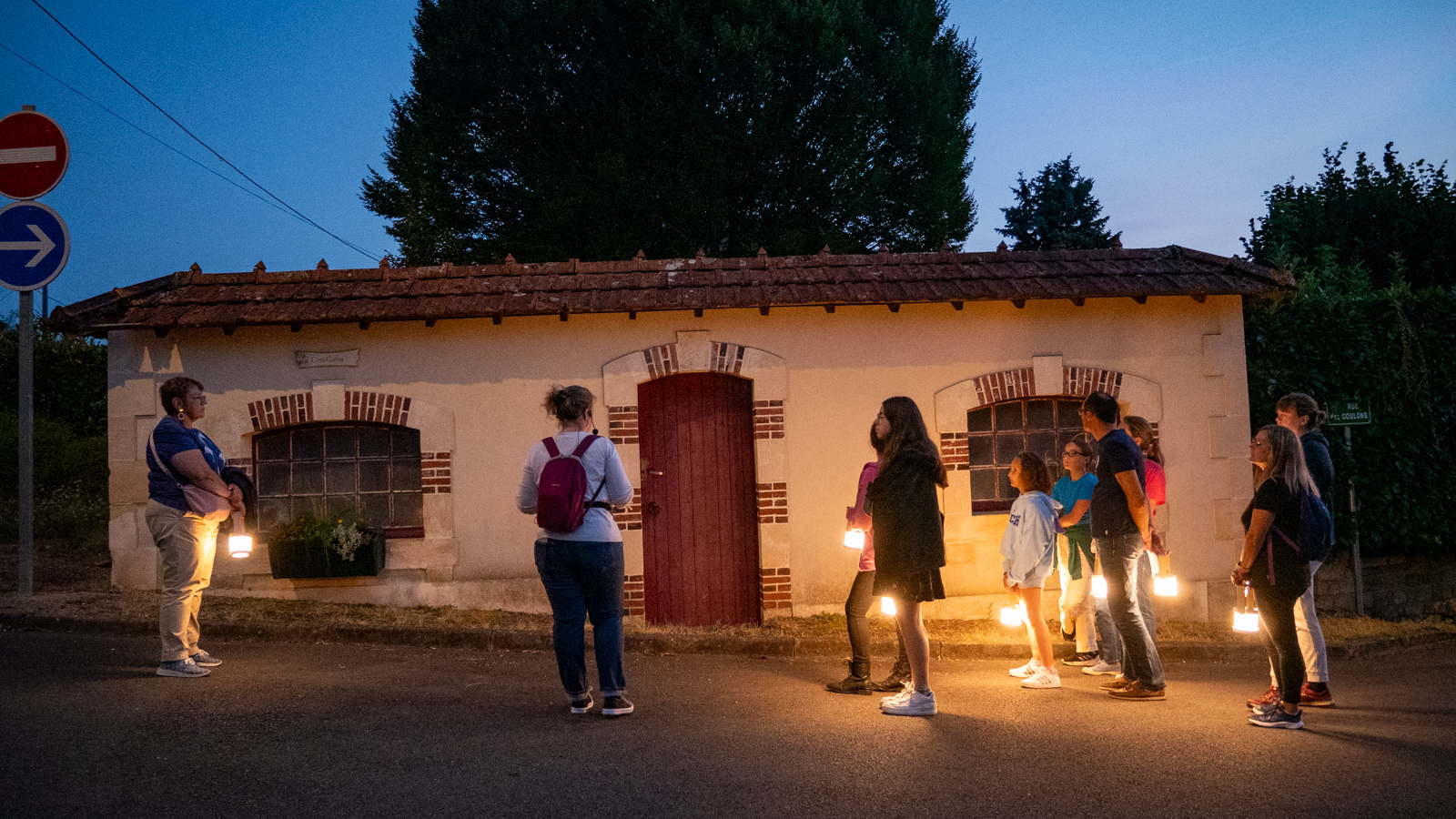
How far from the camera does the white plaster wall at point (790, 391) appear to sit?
824cm

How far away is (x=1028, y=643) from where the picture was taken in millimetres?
7258

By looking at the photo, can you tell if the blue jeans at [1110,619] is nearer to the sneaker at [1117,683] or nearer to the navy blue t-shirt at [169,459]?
the sneaker at [1117,683]

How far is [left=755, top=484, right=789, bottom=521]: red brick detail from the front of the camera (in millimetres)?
8227

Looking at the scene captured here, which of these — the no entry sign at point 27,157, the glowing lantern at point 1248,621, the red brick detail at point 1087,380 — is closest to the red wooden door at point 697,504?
the red brick detail at point 1087,380

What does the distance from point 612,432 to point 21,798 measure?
16.4ft

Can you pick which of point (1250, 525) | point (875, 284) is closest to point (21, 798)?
point (1250, 525)

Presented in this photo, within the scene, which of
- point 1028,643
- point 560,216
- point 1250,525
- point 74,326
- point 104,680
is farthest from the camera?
point 560,216

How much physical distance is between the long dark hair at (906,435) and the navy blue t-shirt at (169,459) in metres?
3.99

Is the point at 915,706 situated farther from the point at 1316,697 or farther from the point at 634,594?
the point at 634,594

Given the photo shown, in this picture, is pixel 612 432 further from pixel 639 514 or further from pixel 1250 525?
pixel 1250 525

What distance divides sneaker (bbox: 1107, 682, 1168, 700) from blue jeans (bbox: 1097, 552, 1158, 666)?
14.1 inches

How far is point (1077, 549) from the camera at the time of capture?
6.67 m

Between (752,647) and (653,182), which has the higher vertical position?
(653,182)

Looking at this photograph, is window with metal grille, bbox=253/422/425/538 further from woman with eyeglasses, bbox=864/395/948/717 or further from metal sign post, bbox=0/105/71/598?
woman with eyeglasses, bbox=864/395/948/717
